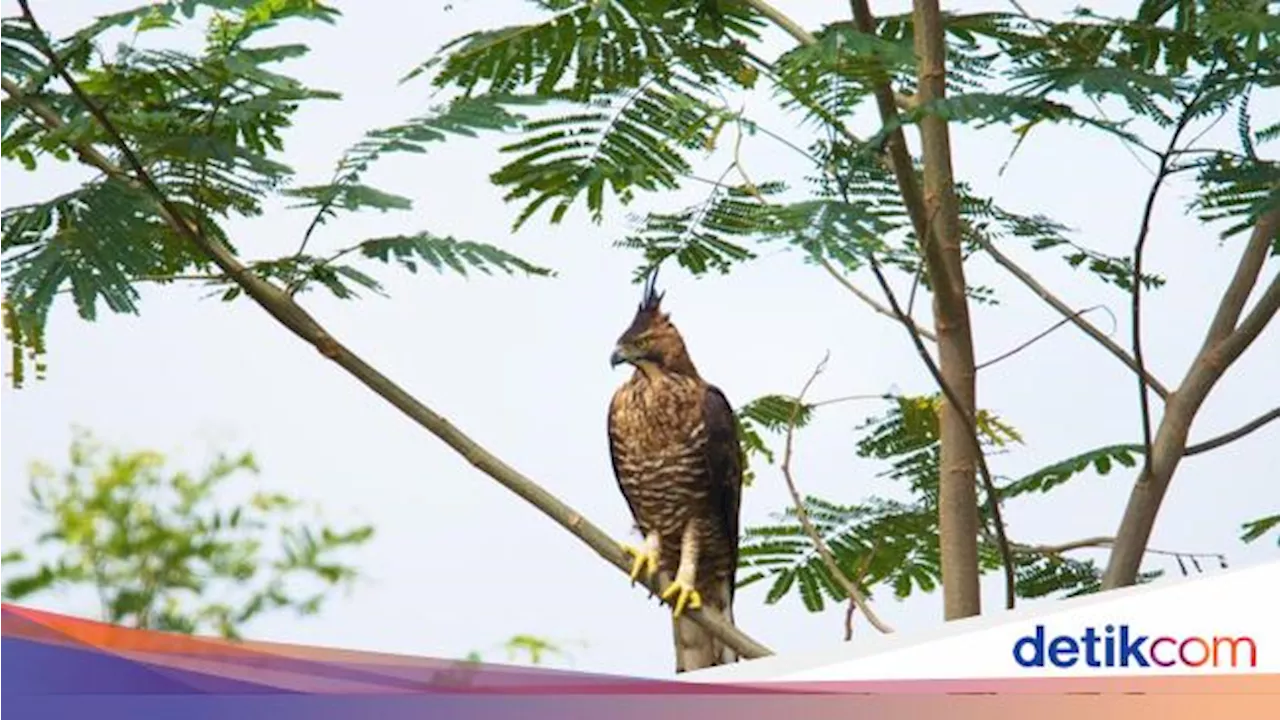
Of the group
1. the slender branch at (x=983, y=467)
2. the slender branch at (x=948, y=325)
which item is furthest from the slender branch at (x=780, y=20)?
the slender branch at (x=983, y=467)

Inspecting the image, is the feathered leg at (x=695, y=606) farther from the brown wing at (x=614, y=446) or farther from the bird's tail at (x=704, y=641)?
the brown wing at (x=614, y=446)

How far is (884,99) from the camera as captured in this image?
315 centimetres

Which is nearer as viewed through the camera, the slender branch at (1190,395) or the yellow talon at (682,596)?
the slender branch at (1190,395)

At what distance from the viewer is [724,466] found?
404 cm

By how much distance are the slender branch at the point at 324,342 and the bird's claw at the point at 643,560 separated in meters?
0.54

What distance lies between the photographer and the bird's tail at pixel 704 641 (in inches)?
153

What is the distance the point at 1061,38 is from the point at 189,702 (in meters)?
1.66

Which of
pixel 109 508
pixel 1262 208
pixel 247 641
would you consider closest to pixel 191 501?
pixel 109 508

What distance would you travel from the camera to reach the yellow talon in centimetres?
382

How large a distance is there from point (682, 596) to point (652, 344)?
1.80 ft

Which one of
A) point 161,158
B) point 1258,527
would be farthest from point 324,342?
point 1258,527

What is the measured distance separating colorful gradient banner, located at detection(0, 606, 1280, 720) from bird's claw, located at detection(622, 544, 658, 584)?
942 millimetres

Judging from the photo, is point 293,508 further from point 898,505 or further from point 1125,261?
point 1125,261

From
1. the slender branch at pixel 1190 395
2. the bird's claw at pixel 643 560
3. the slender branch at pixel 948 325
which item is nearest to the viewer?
the slender branch at pixel 948 325
